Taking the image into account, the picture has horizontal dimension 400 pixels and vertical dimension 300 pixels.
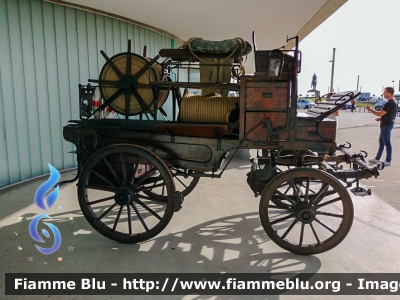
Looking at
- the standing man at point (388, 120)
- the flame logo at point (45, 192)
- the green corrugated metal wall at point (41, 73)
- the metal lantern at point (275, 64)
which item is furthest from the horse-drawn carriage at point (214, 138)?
the standing man at point (388, 120)

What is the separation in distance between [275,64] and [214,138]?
3.00 ft

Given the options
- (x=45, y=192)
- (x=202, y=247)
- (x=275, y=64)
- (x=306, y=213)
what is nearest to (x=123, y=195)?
(x=202, y=247)

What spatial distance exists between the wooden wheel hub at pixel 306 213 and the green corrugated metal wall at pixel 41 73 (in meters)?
4.78

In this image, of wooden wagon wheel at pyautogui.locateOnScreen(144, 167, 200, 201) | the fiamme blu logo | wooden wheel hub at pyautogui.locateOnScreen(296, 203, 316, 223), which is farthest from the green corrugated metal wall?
wooden wheel hub at pyautogui.locateOnScreen(296, 203, 316, 223)

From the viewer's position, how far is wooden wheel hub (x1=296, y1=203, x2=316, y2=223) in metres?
3.08

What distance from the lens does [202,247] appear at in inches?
133

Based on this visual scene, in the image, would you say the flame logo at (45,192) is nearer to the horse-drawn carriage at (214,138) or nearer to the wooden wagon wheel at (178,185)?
the horse-drawn carriage at (214,138)

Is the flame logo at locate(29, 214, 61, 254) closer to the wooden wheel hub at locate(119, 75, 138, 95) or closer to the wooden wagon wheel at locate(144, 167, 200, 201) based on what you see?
the wooden wagon wheel at locate(144, 167, 200, 201)

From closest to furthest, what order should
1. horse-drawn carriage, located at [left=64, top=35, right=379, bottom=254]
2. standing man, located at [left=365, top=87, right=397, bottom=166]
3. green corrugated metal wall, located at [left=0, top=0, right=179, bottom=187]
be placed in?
horse-drawn carriage, located at [left=64, top=35, right=379, bottom=254] → green corrugated metal wall, located at [left=0, top=0, right=179, bottom=187] → standing man, located at [left=365, top=87, right=397, bottom=166]

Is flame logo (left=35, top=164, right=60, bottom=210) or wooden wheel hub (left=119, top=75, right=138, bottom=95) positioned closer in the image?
wooden wheel hub (left=119, top=75, right=138, bottom=95)

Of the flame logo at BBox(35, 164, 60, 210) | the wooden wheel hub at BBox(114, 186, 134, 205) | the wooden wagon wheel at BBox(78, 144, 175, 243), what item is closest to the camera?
the wooden wagon wheel at BBox(78, 144, 175, 243)

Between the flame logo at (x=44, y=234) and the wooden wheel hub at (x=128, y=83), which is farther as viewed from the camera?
the wooden wheel hub at (x=128, y=83)

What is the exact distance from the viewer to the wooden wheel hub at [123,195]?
330 cm

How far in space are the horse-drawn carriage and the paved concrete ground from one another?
0.20 meters
